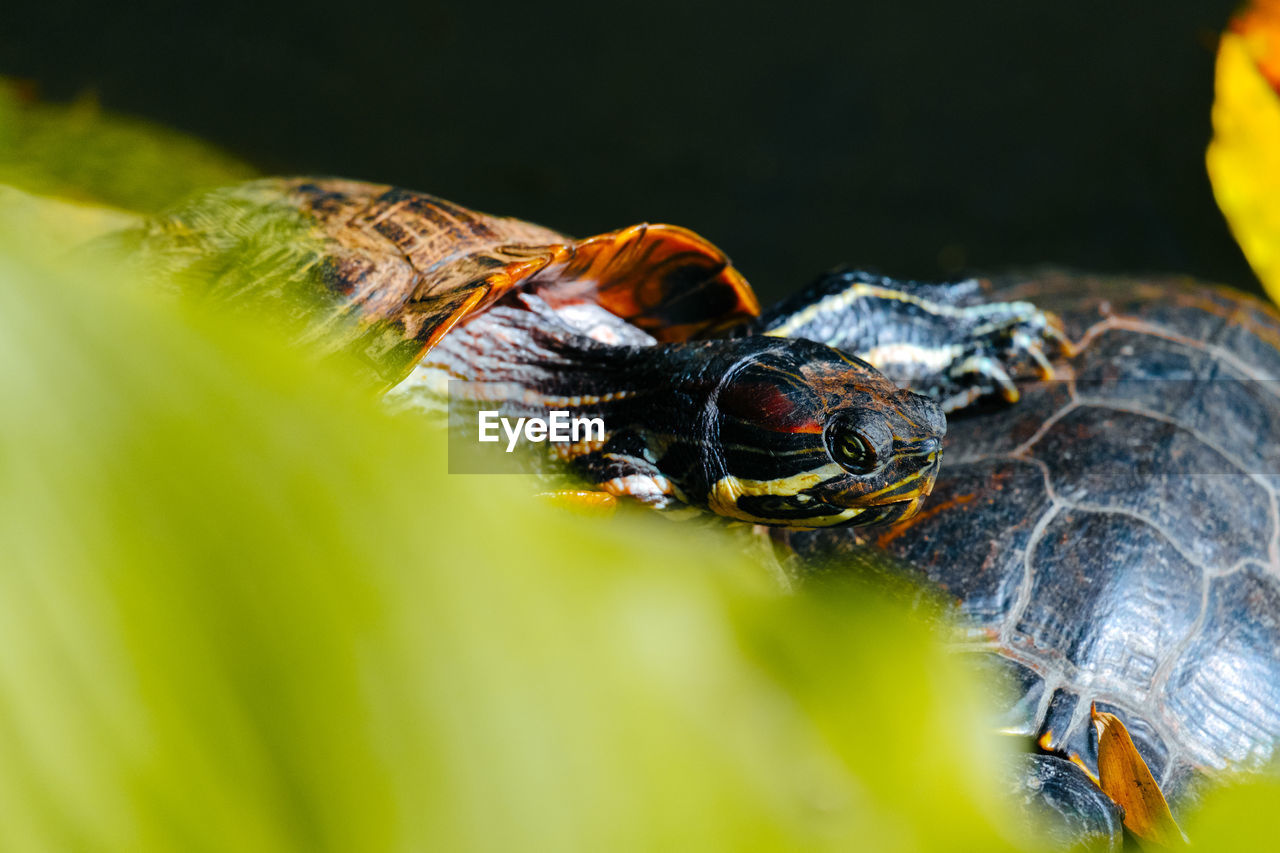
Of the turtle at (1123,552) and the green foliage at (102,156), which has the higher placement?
the green foliage at (102,156)

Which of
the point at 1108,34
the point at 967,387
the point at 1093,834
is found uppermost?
the point at 1108,34

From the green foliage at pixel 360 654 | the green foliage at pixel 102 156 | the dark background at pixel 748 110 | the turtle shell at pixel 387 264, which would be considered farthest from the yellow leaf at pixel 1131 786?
the green foliage at pixel 102 156

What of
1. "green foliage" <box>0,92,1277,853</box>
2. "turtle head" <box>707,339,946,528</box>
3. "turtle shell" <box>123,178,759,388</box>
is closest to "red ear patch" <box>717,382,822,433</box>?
"turtle head" <box>707,339,946,528</box>

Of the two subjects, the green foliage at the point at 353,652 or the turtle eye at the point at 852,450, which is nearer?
the green foliage at the point at 353,652

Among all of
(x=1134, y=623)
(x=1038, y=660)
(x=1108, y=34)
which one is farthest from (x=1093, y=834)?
(x=1108, y=34)

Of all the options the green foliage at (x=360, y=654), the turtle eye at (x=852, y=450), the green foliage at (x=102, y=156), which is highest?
the green foliage at (x=360, y=654)

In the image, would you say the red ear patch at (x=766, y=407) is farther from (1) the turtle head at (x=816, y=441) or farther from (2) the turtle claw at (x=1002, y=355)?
(2) the turtle claw at (x=1002, y=355)

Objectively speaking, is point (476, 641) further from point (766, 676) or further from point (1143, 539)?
point (1143, 539)

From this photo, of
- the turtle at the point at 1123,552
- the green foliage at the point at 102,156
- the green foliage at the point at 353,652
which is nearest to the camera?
the green foliage at the point at 353,652

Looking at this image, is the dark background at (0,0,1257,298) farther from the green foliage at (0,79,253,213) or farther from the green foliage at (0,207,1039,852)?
the green foliage at (0,207,1039,852)
